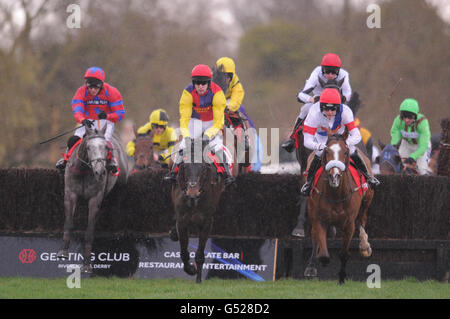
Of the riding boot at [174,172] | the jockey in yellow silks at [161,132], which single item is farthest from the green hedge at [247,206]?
the jockey in yellow silks at [161,132]

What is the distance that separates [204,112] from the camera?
34.3 feet

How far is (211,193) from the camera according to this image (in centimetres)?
983

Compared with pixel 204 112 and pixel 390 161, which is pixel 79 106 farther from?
pixel 390 161

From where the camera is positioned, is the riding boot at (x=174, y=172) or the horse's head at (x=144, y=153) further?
the horse's head at (x=144, y=153)

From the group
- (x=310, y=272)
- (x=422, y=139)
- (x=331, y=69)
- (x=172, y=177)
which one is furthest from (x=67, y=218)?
(x=422, y=139)

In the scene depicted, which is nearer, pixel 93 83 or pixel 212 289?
pixel 212 289

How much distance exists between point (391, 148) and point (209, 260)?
4747mm

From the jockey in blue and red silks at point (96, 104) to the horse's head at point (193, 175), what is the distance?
1618 mm

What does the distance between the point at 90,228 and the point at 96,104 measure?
1.94 m

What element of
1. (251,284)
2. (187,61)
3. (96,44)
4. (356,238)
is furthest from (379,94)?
(251,284)

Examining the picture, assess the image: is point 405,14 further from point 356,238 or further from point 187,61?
point 356,238

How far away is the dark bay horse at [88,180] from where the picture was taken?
1014 cm

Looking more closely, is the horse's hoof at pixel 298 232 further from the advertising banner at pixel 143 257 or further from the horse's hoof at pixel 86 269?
the horse's hoof at pixel 86 269

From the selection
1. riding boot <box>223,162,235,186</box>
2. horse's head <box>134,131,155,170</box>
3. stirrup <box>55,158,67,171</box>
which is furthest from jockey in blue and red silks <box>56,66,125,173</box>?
horse's head <box>134,131,155,170</box>
